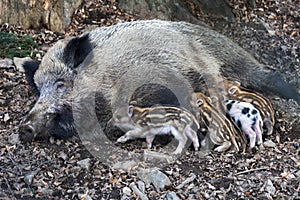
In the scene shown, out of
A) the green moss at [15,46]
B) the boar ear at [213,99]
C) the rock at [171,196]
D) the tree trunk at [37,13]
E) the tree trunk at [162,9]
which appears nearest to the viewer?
the rock at [171,196]

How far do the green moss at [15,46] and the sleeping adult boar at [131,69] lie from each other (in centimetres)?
101

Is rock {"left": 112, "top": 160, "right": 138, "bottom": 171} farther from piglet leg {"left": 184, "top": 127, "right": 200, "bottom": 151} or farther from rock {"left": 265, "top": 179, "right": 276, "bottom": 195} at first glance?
rock {"left": 265, "top": 179, "right": 276, "bottom": 195}

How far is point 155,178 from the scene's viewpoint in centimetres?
438

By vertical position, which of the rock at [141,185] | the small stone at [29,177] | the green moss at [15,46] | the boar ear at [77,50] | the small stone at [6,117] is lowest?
the small stone at [6,117]

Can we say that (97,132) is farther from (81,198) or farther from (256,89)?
(256,89)

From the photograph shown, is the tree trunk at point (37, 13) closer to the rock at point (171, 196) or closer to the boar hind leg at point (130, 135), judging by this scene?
A: the boar hind leg at point (130, 135)

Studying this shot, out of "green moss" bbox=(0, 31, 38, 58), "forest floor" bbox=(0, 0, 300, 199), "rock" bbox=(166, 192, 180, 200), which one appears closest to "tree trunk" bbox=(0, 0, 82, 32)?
"green moss" bbox=(0, 31, 38, 58)

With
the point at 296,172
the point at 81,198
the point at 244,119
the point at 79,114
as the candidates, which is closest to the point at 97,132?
the point at 79,114

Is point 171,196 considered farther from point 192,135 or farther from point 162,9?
point 162,9

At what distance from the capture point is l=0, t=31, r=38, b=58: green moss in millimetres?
6246

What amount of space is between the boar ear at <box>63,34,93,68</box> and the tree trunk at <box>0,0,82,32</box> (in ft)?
5.10

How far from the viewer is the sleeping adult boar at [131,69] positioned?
197 inches

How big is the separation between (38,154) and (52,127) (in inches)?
11.3

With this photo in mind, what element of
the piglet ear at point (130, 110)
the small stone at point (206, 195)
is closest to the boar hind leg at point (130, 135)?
the piglet ear at point (130, 110)
